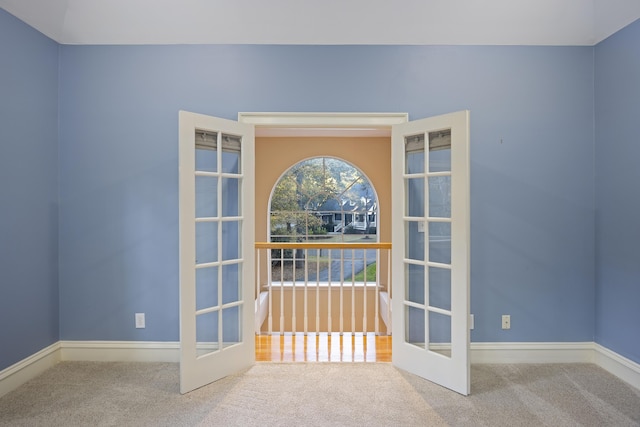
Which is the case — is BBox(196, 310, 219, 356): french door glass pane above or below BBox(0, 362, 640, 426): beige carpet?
above

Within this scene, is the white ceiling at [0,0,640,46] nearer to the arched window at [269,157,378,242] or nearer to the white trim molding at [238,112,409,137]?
the white trim molding at [238,112,409,137]

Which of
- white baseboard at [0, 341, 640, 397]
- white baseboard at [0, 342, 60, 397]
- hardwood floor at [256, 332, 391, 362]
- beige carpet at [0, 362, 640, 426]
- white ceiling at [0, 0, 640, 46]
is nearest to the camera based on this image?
beige carpet at [0, 362, 640, 426]

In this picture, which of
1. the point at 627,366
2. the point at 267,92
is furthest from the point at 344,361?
the point at 267,92

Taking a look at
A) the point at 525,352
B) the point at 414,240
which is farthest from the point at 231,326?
the point at 525,352

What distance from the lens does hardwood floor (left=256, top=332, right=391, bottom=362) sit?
319cm

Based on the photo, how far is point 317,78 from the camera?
10.1ft

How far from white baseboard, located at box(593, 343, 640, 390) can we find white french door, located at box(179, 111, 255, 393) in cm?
275

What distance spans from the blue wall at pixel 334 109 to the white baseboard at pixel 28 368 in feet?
0.73

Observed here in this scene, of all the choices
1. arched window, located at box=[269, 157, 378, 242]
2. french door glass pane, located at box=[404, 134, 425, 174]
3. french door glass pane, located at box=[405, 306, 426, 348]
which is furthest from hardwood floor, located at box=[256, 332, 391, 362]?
arched window, located at box=[269, 157, 378, 242]

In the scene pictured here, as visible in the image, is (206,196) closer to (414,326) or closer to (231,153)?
(231,153)

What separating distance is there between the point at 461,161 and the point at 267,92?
5.33ft

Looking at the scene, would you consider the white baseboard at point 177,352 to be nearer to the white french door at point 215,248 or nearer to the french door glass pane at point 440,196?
the white french door at point 215,248

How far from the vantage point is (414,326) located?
2887mm

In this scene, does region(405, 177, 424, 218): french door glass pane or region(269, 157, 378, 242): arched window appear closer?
region(405, 177, 424, 218): french door glass pane
